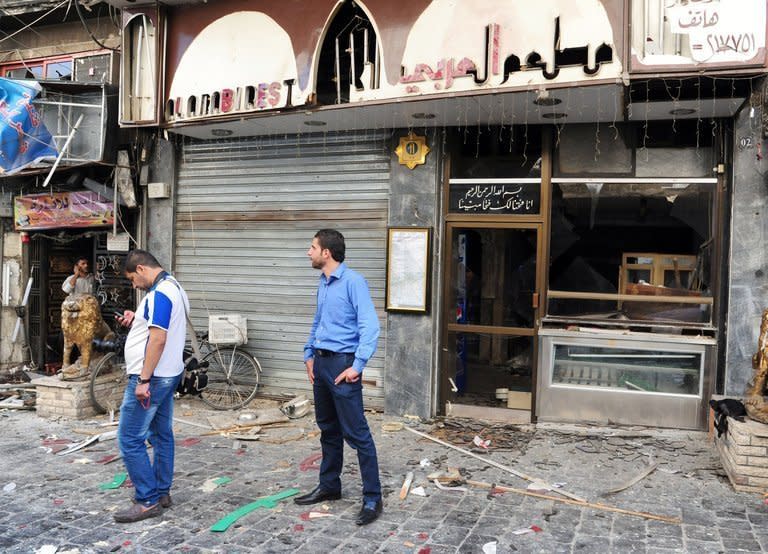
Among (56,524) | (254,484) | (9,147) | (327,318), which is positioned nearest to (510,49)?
(327,318)

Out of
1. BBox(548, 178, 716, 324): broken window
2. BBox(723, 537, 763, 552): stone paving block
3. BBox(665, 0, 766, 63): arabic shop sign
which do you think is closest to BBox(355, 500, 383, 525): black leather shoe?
BBox(723, 537, 763, 552): stone paving block

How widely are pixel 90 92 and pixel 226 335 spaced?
405 centimetres

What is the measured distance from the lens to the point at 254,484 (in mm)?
5543

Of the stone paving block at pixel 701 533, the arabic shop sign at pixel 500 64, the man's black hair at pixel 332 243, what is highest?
the arabic shop sign at pixel 500 64

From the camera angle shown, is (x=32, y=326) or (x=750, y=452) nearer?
(x=750, y=452)

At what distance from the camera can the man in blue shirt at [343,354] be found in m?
4.63

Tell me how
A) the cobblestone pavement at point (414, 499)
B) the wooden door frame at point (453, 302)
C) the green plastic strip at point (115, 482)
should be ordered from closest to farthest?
the cobblestone pavement at point (414, 499), the green plastic strip at point (115, 482), the wooden door frame at point (453, 302)

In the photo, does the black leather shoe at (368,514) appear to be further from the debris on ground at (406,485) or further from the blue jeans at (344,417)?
the debris on ground at (406,485)

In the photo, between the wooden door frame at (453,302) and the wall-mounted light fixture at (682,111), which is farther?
the wooden door frame at (453,302)

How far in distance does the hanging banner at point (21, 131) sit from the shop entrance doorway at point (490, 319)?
19.3ft

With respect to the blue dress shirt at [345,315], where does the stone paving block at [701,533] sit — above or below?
below

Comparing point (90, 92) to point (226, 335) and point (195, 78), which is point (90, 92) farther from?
point (226, 335)

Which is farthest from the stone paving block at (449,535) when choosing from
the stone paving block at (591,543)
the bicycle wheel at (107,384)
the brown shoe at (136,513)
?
the bicycle wheel at (107,384)

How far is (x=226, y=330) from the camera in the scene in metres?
8.47
